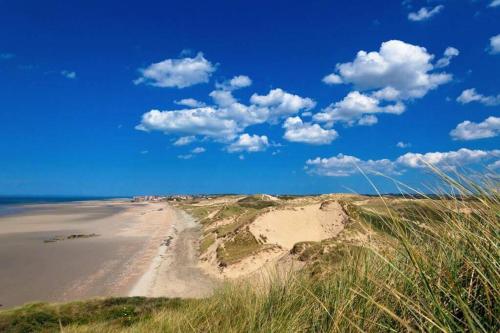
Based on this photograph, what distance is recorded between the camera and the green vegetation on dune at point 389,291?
7.82 feet

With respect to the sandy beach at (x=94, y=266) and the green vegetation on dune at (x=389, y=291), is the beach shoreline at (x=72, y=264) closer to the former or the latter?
the sandy beach at (x=94, y=266)

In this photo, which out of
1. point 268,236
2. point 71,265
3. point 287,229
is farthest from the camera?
point 287,229

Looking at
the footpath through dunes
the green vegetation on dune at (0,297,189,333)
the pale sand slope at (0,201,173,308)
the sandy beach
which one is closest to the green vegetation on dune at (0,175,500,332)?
the green vegetation on dune at (0,297,189,333)

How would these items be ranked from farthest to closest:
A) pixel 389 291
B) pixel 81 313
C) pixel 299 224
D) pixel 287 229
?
1. pixel 299 224
2. pixel 287 229
3. pixel 81 313
4. pixel 389 291

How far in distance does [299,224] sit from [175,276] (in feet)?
27.4

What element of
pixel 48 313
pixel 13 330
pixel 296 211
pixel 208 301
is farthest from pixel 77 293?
pixel 296 211

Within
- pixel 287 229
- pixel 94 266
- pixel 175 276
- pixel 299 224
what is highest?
pixel 299 224

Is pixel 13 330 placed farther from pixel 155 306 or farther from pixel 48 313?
pixel 155 306

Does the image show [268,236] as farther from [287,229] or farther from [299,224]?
[299,224]

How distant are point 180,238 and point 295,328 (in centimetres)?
2832

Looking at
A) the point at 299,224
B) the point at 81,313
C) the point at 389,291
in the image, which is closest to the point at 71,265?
the point at 81,313

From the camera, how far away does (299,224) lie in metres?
24.3

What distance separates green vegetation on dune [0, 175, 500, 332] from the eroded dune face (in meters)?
12.0

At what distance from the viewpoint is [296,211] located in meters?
25.4
